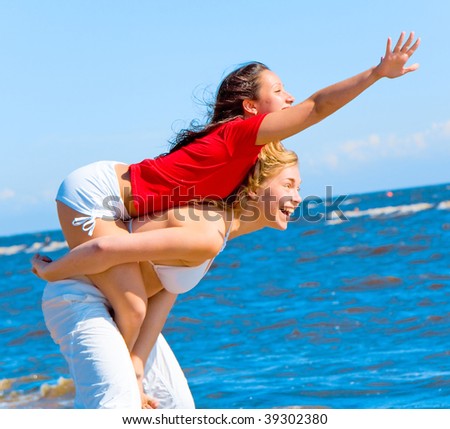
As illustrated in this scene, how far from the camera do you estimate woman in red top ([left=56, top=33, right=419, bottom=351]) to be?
3.27m

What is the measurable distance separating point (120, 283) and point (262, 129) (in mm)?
875

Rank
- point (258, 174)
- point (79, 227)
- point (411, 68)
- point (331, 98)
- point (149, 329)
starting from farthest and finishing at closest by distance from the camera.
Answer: point (149, 329) → point (258, 174) → point (79, 227) → point (411, 68) → point (331, 98)

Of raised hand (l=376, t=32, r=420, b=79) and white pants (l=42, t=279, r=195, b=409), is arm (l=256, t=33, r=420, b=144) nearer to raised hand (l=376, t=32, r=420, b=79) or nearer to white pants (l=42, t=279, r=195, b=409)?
raised hand (l=376, t=32, r=420, b=79)

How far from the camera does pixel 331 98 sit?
10.5 ft

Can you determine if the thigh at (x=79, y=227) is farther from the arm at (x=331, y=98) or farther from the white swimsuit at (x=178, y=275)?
the arm at (x=331, y=98)

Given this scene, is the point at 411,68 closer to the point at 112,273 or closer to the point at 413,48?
the point at 413,48

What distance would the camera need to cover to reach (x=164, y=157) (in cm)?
352

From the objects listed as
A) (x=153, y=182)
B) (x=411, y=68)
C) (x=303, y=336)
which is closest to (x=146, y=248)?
(x=153, y=182)

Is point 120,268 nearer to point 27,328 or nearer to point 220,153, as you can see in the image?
point 220,153

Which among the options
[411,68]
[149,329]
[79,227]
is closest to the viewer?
[411,68]

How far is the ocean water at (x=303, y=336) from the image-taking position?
7.29 meters

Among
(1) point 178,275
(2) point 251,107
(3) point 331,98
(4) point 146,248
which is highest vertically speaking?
(3) point 331,98

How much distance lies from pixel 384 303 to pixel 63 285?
8602 mm
